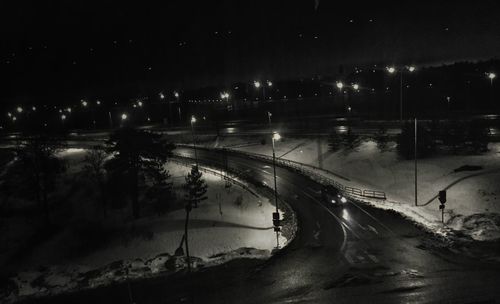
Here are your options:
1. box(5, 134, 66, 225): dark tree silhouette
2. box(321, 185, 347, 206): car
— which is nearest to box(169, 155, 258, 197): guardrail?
box(321, 185, 347, 206): car

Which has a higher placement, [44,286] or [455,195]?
[455,195]

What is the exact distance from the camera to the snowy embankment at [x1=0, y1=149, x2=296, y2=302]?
91.0 ft

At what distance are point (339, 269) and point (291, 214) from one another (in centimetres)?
1419

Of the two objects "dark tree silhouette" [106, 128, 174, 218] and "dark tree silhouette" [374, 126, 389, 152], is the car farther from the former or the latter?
"dark tree silhouette" [374, 126, 389, 152]

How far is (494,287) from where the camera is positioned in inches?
734

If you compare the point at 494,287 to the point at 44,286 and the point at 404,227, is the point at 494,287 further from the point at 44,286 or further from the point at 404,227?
the point at 44,286

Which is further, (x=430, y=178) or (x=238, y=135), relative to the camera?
(x=238, y=135)

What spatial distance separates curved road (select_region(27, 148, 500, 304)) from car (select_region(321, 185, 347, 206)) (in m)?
7.09

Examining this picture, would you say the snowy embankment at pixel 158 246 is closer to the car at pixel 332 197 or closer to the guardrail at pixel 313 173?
the car at pixel 332 197

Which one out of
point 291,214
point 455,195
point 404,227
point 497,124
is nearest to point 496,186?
point 455,195

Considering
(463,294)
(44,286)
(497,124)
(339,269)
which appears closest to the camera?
(463,294)

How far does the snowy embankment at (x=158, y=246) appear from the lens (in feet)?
91.0

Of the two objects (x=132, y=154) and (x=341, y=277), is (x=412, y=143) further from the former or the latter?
(x=341, y=277)

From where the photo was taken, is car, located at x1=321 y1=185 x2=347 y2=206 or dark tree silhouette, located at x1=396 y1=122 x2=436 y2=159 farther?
dark tree silhouette, located at x1=396 y1=122 x2=436 y2=159
